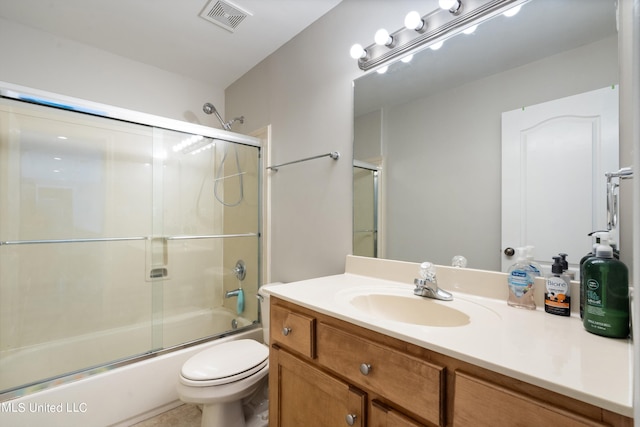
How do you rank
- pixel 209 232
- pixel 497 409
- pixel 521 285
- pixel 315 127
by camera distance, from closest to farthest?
pixel 497 409 < pixel 521 285 < pixel 315 127 < pixel 209 232

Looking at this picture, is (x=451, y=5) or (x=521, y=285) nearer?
(x=521, y=285)

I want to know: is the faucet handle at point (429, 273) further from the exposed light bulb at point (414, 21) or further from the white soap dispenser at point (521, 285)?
the exposed light bulb at point (414, 21)

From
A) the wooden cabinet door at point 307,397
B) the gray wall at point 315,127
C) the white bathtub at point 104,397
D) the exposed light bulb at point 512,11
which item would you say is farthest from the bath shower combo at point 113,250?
the exposed light bulb at point 512,11

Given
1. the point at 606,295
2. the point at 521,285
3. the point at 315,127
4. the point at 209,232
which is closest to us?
the point at 606,295

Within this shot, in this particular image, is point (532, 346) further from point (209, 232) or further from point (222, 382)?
point (209, 232)

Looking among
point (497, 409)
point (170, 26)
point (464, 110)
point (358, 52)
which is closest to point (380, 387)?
point (497, 409)

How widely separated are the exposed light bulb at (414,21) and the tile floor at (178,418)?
232 cm

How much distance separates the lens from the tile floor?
62.6 inches

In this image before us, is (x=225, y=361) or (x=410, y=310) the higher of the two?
(x=410, y=310)

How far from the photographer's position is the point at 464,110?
3.83 feet

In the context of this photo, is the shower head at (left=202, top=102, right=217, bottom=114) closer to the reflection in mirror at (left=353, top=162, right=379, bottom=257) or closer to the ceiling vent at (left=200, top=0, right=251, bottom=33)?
the ceiling vent at (left=200, top=0, right=251, bottom=33)

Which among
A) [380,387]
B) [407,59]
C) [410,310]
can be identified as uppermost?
[407,59]

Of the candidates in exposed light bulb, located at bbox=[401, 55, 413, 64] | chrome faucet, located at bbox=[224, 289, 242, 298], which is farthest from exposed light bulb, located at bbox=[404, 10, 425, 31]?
chrome faucet, located at bbox=[224, 289, 242, 298]

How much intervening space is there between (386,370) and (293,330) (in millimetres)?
409
